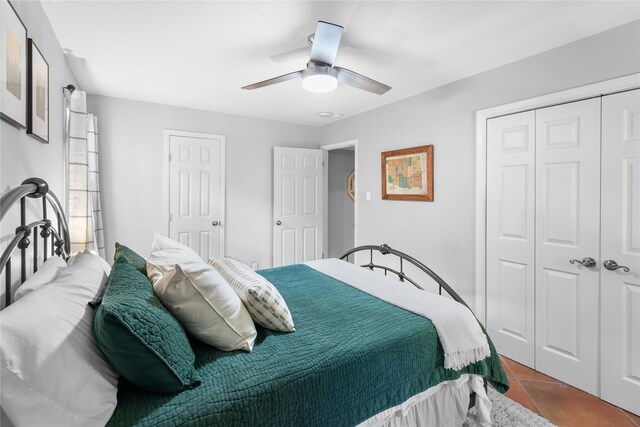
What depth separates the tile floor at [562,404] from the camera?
1.92 meters

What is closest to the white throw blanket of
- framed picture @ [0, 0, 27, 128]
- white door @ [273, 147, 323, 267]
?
framed picture @ [0, 0, 27, 128]

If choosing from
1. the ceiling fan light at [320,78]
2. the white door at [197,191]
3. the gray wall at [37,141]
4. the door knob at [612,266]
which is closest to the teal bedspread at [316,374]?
the gray wall at [37,141]

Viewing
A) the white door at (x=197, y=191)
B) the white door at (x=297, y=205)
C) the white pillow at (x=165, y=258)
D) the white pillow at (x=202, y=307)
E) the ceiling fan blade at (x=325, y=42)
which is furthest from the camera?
the white door at (x=297, y=205)

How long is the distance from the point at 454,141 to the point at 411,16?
4.70ft

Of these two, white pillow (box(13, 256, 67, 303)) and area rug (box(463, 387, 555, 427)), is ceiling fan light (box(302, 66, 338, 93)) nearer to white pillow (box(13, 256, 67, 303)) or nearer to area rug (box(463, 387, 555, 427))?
white pillow (box(13, 256, 67, 303))

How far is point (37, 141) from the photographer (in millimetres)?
1655

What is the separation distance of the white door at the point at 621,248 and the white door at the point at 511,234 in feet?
1.48

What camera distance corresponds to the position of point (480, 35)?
6.99 ft

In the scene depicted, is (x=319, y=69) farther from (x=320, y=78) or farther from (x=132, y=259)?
(x=132, y=259)

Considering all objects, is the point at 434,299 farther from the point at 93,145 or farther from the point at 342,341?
the point at 93,145

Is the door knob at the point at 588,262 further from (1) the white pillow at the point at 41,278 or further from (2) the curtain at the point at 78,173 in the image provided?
(2) the curtain at the point at 78,173

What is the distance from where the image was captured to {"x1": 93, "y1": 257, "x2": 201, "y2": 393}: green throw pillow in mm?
891

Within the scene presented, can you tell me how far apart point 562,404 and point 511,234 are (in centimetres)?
123

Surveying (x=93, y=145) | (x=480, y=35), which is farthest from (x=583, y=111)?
(x=93, y=145)
